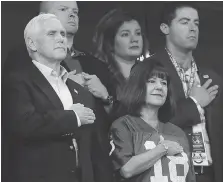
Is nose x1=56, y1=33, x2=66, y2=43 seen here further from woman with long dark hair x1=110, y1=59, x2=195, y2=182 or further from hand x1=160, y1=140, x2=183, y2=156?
hand x1=160, y1=140, x2=183, y2=156

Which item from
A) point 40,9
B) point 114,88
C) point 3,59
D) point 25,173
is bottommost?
point 25,173

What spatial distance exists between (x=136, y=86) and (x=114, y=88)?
0.16 metres

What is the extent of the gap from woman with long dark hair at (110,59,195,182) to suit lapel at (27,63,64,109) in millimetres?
424

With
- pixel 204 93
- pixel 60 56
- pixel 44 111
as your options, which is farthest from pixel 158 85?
pixel 44 111

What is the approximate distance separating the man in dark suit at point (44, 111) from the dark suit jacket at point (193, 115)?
608mm

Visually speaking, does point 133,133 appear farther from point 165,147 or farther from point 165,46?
point 165,46

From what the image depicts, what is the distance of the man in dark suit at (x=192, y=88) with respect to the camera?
3904 mm

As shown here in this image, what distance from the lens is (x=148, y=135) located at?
3781 millimetres

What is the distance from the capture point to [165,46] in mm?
4004

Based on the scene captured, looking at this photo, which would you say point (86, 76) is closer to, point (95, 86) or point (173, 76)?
point (95, 86)

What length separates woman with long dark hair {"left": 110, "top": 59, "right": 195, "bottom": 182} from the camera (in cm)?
371

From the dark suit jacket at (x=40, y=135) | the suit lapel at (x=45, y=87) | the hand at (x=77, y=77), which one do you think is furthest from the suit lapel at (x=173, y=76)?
the suit lapel at (x=45, y=87)

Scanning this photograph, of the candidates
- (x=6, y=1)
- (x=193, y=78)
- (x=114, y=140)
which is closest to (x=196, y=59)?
(x=193, y=78)

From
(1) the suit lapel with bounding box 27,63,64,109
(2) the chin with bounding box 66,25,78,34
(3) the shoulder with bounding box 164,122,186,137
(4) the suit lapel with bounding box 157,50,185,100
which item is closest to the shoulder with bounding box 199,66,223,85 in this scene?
(4) the suit lapel with bounding box 157,50,185,100
